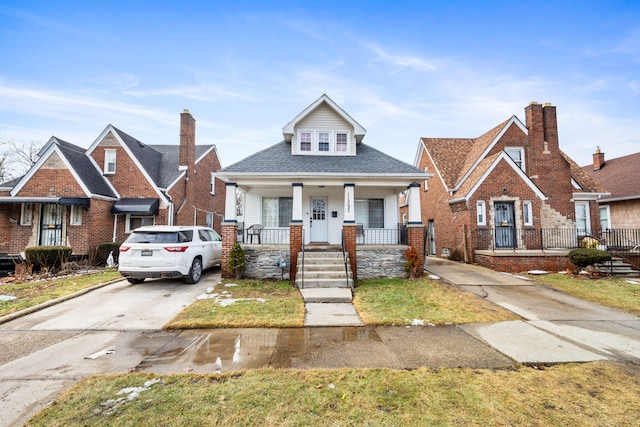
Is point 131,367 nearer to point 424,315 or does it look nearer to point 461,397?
point 461,397

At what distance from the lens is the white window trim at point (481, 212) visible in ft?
46.9

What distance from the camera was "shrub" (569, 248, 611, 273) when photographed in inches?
430

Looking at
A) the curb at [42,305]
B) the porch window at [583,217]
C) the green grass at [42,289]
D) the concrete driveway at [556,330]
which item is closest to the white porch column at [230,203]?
the curb at [42,305]

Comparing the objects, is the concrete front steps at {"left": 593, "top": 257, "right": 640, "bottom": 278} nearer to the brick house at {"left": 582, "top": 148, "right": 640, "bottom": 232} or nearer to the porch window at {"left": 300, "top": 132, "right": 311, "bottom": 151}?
the brick house at {"left": 582, "top": 148, "right": 640, "bottom": 232}

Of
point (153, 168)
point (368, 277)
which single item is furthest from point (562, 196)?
point (153, 168)

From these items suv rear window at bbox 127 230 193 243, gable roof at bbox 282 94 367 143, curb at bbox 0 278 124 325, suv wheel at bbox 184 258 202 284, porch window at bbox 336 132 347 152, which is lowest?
curb at bbox 0 278 124 325

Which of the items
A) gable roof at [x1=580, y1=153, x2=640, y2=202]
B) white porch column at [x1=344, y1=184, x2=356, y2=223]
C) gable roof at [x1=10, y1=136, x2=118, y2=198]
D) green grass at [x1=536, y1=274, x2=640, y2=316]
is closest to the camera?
green grass at [x1=536, y1=274, x2=640, y2=316]

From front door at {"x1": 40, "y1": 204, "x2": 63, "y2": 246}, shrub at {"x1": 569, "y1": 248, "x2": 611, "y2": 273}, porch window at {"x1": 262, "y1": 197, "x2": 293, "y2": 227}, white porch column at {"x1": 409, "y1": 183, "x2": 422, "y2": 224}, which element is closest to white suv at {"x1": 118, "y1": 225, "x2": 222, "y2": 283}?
porch window at {"x1": 262, "y1": 197, "x2": 293, "y2": 227}

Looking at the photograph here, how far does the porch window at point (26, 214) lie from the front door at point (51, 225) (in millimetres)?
548

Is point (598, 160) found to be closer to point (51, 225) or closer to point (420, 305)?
point (420, 305)

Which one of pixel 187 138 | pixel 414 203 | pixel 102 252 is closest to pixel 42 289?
pixel 102 252

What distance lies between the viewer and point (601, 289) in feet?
29.3

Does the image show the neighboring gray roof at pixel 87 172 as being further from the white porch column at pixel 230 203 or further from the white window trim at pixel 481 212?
the white window trim at pixel 481 212

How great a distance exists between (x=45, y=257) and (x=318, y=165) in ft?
39.6
